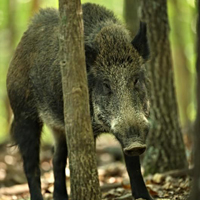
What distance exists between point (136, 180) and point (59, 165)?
1421 millimetres

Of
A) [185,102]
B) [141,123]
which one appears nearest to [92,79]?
[141,123]

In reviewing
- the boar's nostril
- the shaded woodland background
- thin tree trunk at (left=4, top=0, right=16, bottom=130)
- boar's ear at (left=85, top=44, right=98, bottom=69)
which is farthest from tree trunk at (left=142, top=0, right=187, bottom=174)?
thin tree trunk at (left=4, top=0, right=16, bottom=130)

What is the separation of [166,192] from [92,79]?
1624 millimetres

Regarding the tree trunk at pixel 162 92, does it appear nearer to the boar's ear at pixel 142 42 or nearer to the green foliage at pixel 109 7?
Answer: the boar's ear at pixel 142 42

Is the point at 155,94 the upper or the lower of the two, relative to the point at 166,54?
lower

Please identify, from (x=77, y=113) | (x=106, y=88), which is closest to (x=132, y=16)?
(x=106, y=88)

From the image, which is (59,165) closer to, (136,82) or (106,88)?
(106,88)

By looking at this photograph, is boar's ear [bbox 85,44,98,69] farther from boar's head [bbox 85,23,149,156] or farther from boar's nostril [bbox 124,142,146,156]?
boar's nostril [bbox 124,142,146,156]

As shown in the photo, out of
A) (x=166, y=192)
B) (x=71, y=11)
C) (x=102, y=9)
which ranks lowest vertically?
(x=166, y=192)

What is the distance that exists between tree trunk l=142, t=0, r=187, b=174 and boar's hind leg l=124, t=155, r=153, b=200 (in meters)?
1.35

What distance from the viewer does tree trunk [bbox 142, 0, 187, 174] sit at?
6965mm

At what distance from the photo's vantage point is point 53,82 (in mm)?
6164

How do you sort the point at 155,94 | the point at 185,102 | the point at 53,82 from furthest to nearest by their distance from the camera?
the point at 185,102
the point at 155,94
the point at 53,82

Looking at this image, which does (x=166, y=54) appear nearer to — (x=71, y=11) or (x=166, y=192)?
(x=166, y=192)
